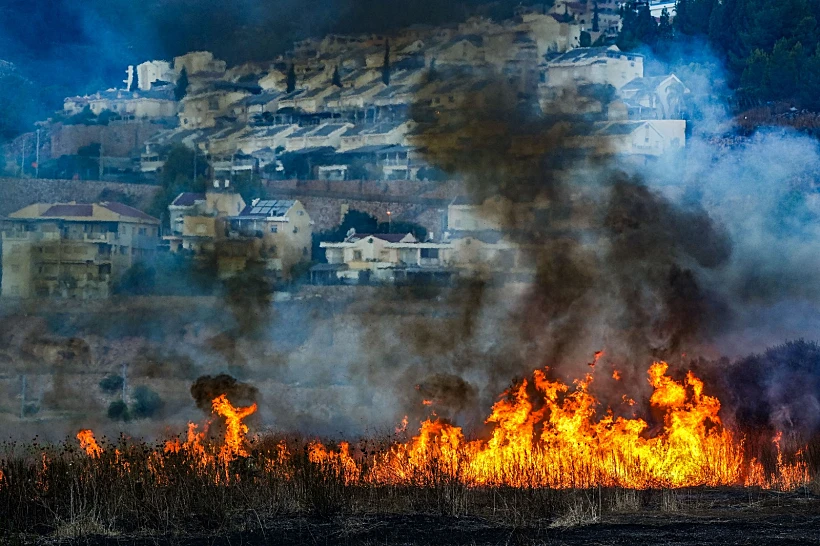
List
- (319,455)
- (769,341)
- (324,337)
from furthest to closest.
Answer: (324,337) → (769,341) → (319,455)

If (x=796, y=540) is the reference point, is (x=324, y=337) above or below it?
above

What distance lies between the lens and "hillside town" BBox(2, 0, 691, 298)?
51531mm

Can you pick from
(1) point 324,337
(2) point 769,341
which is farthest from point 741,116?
(2) point 769,341

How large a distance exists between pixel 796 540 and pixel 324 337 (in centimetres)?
3062

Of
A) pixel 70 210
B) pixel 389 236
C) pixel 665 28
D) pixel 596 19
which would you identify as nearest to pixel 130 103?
pixel 70 210

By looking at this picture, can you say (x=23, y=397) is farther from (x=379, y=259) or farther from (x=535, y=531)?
(x=535, y=531)

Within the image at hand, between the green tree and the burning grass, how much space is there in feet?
163

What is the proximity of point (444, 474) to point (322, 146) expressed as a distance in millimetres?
52305

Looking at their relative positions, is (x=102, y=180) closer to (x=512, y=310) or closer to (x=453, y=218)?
(x=453, y=218)

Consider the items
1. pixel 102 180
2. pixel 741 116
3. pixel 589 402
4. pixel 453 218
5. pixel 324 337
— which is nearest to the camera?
pixel 589 402

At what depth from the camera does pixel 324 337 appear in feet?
146

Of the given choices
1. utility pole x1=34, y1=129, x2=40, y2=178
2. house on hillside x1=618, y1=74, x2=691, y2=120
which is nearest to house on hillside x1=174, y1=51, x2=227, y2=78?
utility pole x1=34, y1=129, x2=40, y2=178

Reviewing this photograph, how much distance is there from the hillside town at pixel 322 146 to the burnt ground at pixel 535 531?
22.0 m

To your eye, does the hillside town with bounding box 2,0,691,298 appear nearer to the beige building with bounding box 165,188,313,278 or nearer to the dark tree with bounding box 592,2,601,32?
the beige building with bounding box 165,188,313,278
